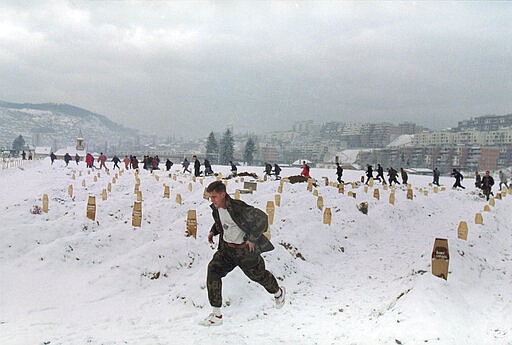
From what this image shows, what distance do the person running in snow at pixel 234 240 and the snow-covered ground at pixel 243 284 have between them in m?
0.63

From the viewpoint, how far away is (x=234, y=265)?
5141mm

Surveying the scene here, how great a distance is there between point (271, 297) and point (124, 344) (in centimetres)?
280

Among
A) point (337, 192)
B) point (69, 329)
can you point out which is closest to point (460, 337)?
point (69, 329)

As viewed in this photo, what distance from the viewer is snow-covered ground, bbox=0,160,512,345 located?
195 inches

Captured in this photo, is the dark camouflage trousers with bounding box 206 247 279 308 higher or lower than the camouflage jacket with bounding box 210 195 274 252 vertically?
lower

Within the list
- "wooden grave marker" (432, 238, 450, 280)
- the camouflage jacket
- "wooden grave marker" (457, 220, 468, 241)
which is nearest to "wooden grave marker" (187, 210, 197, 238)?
the camouflage jacket

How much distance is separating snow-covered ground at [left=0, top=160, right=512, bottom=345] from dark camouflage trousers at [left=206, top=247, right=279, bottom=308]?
550 mm

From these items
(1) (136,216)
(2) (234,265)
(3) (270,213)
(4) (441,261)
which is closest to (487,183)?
(3) (270,213)

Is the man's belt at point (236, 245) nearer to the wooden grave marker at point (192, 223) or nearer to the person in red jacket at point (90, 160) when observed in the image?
the wooden grave marker at point (192, 223)

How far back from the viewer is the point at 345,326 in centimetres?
535

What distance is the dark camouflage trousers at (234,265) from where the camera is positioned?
498 cm

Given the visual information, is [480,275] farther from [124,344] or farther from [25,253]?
[25,253]

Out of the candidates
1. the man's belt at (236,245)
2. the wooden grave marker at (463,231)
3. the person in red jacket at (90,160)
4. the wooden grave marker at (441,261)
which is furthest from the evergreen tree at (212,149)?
the man's belt at (236,245)

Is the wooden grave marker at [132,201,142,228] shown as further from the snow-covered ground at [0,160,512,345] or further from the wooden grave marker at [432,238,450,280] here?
the wooden grave marker at [432,238,450,280]
